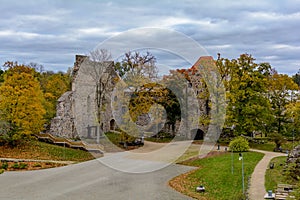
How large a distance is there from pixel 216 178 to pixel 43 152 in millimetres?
15167

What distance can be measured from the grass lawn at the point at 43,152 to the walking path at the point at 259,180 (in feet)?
43.6

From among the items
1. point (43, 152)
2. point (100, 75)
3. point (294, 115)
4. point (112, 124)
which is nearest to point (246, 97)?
point (294, 115)

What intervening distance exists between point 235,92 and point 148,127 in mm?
9635

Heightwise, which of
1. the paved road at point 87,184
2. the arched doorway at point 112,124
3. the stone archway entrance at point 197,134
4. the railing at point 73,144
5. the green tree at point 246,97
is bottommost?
the paved road at point 87,184

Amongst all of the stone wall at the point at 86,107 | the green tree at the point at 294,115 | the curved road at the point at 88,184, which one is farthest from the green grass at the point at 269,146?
the curved road at the point at 88,184

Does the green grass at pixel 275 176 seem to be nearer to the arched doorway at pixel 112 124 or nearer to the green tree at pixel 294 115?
the green tree at pixel 294 115

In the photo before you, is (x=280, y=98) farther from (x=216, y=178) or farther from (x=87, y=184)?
(x=87, y=184)

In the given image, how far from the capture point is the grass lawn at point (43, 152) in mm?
27391

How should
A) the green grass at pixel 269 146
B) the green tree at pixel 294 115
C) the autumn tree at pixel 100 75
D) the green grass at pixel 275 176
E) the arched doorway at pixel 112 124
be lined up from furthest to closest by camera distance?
the arched doorway at pixel 112 124 < the autumn tree at pixel 100 75 < the green grass at pixel 269 146 < the green tree at pixel 294 115 < the green grass at pixel 275 176

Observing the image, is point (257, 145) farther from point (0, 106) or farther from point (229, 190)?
point (0, 106)

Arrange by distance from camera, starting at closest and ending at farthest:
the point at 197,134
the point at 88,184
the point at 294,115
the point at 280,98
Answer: the point at 88,184 < the point at 294,115 < the point at 280,98 < the point at 197,134

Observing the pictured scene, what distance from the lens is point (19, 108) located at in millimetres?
28047

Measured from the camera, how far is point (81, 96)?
37812 mm

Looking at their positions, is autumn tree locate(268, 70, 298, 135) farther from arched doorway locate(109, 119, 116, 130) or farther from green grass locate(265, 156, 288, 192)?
arched doorway locate(109, 119, 116, 130)
